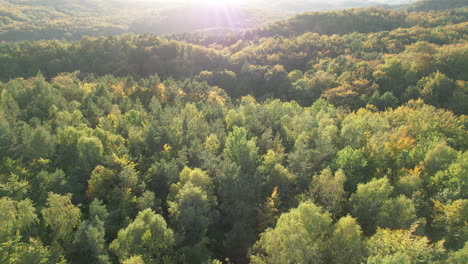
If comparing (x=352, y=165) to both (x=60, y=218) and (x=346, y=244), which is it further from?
(x=60, y=218)

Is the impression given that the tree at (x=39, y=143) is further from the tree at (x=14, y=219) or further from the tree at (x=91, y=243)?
the tree at (x=91, y=243)

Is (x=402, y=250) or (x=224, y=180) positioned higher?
(x=402, y=250)

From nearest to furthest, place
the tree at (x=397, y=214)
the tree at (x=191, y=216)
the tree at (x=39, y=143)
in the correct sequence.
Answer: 1. the tree at (x=397, y=214)
2. the tree at (x=191, y=216)
3. the tree at (x=39, y=143)

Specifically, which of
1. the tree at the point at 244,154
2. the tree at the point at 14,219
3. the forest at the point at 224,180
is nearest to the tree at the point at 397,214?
the forest at the point at 224,180

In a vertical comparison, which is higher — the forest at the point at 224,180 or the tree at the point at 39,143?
the tree at the point at 39,143

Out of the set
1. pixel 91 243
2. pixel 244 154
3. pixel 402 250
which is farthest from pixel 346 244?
pixel 91 243

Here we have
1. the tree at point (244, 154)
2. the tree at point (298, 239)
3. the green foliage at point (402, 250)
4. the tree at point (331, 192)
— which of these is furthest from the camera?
the tree at point (244, 154)

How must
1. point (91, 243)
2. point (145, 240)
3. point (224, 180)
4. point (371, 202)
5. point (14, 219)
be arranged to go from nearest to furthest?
point (14, 219) → point (91, 243) → point (145, 240) → point (371, 202) → point (224, 180)
